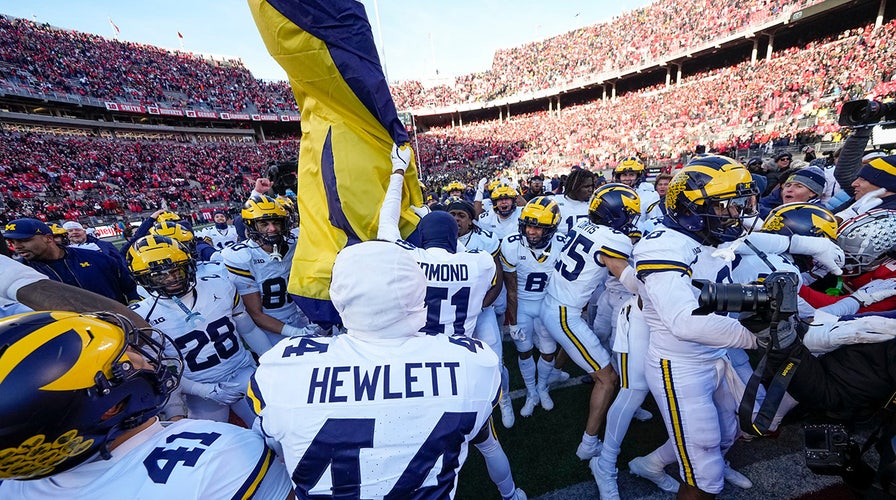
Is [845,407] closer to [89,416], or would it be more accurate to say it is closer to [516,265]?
[516,265]

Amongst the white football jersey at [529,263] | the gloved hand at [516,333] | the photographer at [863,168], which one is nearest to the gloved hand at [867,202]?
the photographer at [863,168]

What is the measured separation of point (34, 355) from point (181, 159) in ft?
117

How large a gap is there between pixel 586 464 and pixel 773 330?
2.14m

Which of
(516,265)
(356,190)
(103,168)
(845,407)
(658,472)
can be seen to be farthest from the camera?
(103,168)

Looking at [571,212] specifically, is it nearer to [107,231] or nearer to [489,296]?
[489,296]

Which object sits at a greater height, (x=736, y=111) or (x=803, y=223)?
(x=736, y=111)

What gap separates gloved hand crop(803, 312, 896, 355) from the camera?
175 cm

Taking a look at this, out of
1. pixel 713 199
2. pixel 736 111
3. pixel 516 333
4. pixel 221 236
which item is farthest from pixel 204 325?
pixel 736 111

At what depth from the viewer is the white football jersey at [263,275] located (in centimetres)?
353

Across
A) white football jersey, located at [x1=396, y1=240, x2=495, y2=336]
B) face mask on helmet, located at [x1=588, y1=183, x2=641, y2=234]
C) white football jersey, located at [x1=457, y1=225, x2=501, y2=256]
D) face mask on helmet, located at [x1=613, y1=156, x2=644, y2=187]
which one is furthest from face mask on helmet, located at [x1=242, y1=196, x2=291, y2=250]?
face mask on helmet, located at [x1=613, y1=156, x2=644, y2=187]

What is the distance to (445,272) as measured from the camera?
106 inches

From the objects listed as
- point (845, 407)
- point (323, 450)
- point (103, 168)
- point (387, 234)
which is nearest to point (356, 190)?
point (387, 234)

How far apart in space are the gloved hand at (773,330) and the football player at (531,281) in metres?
2.24

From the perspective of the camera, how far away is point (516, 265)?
4172mm
